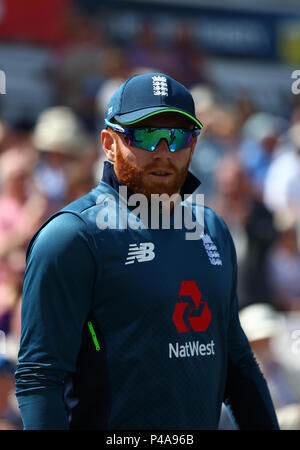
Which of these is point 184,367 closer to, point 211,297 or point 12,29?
point 211,297

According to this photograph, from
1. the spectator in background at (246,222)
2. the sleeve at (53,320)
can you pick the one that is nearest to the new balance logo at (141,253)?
the sleeve at (53,320)

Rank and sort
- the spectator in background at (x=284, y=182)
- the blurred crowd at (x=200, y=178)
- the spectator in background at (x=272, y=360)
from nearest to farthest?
the spectator in background at (x=272, y=360), the blurred crowd at (x=200, y=178), the spectator in background at (x=284, y=182)

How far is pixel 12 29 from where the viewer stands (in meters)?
8.29

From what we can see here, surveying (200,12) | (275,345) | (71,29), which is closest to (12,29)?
(71,29)

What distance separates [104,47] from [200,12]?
5.51ft

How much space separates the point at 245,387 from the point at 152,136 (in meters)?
0.86

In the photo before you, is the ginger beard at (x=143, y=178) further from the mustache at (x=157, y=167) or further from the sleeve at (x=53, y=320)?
the sleeve at (x=53, y=320)

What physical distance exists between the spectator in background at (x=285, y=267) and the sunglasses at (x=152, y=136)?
397cm

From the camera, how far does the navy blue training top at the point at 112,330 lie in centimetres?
220

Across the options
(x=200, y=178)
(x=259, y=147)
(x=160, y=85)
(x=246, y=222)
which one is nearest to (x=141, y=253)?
(x=160, y=85)

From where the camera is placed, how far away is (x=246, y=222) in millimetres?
6523

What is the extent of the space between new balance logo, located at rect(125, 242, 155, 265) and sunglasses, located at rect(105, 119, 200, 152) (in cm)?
29

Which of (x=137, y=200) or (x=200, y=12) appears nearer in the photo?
(x=137, y=200)

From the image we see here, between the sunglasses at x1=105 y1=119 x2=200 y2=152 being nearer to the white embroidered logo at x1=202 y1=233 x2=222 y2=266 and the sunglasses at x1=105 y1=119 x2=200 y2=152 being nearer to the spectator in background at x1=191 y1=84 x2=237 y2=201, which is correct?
the white embroidered logo at x1=202 y1=233 x2=222 y2=266
